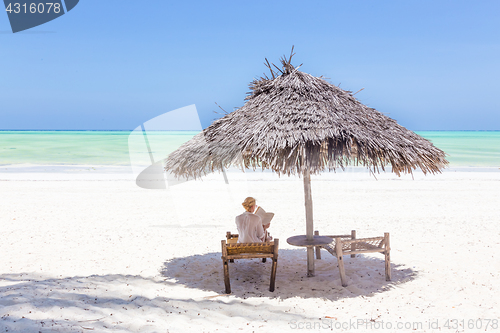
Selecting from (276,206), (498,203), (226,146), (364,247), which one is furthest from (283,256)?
(498,203)

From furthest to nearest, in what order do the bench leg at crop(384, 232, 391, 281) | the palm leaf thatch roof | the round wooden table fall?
the round wooden table, the bench leg at crop(384, 232, 391, 281), the palm leaf thatch roof

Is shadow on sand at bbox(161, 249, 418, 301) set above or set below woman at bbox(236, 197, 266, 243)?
below

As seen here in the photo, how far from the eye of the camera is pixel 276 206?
10.4 meters

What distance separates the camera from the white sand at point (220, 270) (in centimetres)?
350

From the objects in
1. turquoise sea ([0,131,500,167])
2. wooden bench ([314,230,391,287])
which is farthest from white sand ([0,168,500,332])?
turquoise sea ([0,131,500,167])

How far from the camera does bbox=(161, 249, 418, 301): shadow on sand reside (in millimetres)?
4363

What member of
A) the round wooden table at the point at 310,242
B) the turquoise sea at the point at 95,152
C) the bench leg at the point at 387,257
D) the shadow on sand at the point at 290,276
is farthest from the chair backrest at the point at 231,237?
the turquoise sea at the point at 95,152

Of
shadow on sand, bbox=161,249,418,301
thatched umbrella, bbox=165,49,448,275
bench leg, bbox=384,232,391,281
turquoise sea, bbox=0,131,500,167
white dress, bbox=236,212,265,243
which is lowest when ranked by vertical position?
shadow on sand, bbox=161,249,418,301

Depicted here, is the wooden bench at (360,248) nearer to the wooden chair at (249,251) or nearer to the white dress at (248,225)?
the wooden chair at (249,251)

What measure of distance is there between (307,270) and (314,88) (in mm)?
2386

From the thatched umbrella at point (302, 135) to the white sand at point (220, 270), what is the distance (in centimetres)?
102

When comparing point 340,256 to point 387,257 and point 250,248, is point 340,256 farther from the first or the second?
point 250,248

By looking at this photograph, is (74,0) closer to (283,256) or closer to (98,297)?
(98,297)

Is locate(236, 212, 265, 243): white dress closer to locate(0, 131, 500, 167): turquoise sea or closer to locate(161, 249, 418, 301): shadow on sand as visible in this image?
locate(161, 249, 418, 301): shadow on sand
